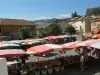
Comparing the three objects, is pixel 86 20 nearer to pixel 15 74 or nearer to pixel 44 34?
pixel 44 34

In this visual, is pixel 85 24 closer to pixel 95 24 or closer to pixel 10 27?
pixel 95 24

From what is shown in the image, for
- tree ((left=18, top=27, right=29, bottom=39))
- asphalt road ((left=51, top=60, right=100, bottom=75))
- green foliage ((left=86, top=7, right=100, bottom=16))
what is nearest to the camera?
asphalt road ((left=51, top=60, right=100, bottom=75))

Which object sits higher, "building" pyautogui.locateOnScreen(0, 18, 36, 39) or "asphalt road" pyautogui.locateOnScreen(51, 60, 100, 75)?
"building" pyautogui.locateOnScreen(0, 18, 36, 39)

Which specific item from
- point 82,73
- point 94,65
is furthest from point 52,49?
point 94,65

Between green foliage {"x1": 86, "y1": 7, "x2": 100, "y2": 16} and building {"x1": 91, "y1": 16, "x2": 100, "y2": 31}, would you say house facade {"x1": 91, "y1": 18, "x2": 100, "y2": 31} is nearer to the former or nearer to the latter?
building {"x1": 91, "y1": 16, "x2": 100, "y2": 31}

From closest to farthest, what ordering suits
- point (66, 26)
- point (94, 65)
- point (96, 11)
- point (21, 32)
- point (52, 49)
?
point (52, 49) → point (94, 65) → point (21, 32) → point (66, 26) → point (96, 11)

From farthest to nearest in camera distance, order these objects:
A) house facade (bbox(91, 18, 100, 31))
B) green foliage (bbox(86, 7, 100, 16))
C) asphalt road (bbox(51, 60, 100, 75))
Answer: green foliage (bbox(86, 7, 100, 16)) → house facade (bbox(91, 18, 100, 31)) → asphalt road (bbox(51, 60, 100, 75))

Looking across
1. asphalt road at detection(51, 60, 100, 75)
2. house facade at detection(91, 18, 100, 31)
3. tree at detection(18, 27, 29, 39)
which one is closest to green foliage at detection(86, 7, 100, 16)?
house facade at detection(91, 18, 100, 31)

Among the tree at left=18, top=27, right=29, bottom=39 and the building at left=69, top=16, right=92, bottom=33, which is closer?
the tree at left=18, top=27, right=29, bottom=39

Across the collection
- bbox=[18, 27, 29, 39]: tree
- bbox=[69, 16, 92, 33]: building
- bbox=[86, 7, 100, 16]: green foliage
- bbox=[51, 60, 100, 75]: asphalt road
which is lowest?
bbox=[51, 60, 100, 75]: asphalt road

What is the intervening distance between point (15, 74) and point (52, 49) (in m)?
3.46

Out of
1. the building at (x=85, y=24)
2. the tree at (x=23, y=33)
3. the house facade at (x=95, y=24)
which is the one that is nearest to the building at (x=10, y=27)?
the tree at (x=23, y=33)

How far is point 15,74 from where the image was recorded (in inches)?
651

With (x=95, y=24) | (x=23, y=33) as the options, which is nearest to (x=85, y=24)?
(x=95, y=24)
